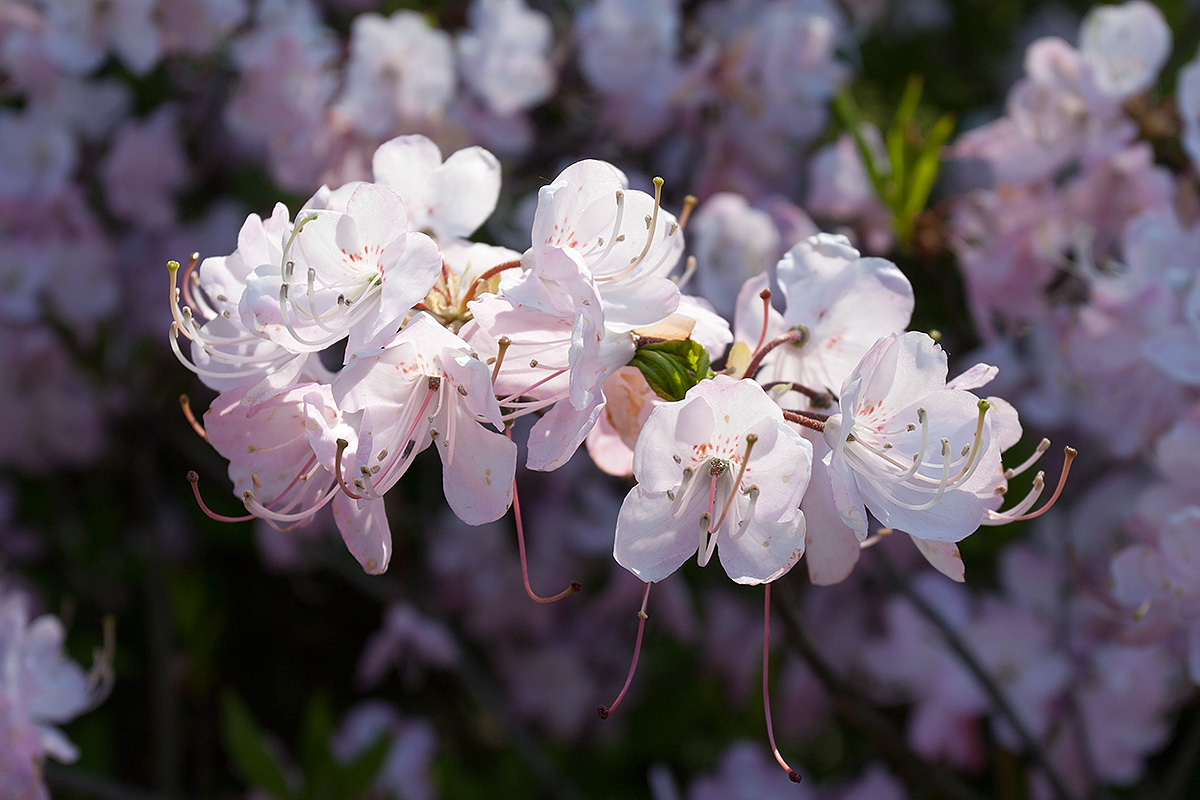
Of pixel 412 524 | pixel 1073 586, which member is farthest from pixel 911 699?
pixel 412 524

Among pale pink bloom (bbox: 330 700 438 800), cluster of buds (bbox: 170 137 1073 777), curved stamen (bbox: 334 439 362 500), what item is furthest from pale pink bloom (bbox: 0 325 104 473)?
curved stamen (bbox: 334 439 362 500)

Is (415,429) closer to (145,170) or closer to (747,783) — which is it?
(747,783)

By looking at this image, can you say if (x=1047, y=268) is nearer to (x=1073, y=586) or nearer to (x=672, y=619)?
(x=1073, y=586)

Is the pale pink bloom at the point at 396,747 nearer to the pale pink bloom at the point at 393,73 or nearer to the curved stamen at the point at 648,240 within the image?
the pale pink bloom at the point at 393,73

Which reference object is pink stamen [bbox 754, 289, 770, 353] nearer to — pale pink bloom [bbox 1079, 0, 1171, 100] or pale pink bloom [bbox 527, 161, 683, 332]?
pale pink bloom [bbox 527, 161, 683, 332]

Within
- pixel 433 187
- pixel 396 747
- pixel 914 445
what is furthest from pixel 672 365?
pixel 396 747
